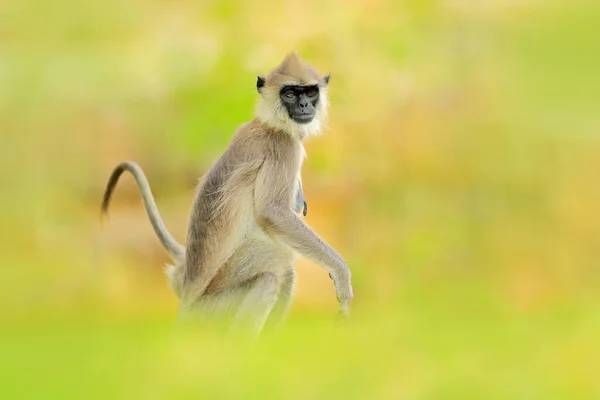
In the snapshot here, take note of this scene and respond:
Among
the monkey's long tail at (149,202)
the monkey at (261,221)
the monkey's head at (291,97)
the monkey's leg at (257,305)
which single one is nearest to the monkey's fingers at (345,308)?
the monkey at (261,221)

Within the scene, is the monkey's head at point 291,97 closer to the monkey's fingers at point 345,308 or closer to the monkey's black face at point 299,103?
the monkey's black face at point 299,103

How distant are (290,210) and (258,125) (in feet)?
1.44

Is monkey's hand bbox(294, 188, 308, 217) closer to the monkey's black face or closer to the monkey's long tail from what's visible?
the monkey's black face

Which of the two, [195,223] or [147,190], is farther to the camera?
[147,190]

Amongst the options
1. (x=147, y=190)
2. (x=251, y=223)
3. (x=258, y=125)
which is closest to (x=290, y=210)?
(x=251, y=223)

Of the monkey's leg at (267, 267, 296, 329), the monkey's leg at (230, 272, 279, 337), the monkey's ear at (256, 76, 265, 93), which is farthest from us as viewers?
the monkey's ear at (256, 76, 265, 93)

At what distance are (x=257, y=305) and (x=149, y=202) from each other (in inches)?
35.6

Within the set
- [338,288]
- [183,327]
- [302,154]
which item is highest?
[302,154]

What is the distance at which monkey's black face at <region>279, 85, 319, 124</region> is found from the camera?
4.12 meters

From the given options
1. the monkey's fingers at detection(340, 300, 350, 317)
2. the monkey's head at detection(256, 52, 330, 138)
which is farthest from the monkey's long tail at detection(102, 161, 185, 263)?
the monkey's fingers at detection(340, 300, 350, 317)

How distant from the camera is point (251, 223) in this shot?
13.2 ft

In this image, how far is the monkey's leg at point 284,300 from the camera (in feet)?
13.5

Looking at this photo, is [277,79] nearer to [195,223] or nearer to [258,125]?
[258,125]

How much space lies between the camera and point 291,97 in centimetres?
412
